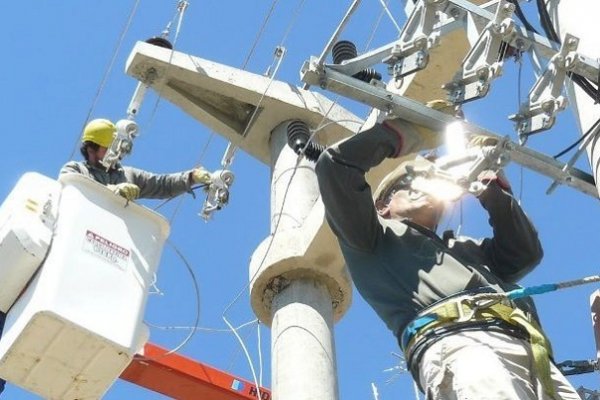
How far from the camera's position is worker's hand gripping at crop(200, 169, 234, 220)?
7199 millimetres

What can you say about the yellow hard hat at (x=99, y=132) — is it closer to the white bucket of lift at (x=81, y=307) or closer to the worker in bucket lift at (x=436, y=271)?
the white bucket of lift at (x=81, y=307)

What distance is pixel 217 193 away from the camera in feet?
23.6

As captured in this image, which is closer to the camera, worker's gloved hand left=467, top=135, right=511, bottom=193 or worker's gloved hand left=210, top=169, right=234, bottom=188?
worker's gloved hand left=467, top=135, right=511, bottom=193

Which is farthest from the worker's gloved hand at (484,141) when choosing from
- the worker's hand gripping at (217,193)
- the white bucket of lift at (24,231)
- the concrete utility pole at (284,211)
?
the worker's hand gripping at (217,193)

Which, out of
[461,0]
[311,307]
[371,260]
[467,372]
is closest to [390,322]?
[371,260]

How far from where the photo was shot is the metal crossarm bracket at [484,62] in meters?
4.70

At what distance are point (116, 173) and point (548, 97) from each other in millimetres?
3001

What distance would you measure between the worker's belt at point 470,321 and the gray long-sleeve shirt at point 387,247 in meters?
0.10

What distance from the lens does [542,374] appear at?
3.88 m

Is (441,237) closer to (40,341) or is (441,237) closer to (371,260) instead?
(371,260)

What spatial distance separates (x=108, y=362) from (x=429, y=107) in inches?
79.4

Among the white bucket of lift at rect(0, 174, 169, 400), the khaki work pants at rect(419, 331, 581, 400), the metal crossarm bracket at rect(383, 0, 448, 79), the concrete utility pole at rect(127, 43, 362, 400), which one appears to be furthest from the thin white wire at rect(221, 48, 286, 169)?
the khaki work pants at rect(419, 331, 581, 400)

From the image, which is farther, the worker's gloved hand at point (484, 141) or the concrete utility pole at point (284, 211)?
the concrete utility pole at point (284, 211)

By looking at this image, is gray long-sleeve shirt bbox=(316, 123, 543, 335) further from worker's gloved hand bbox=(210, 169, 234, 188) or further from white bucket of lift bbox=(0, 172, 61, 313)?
worker's gloved hand bbox=(210, 169, 234, 188)
